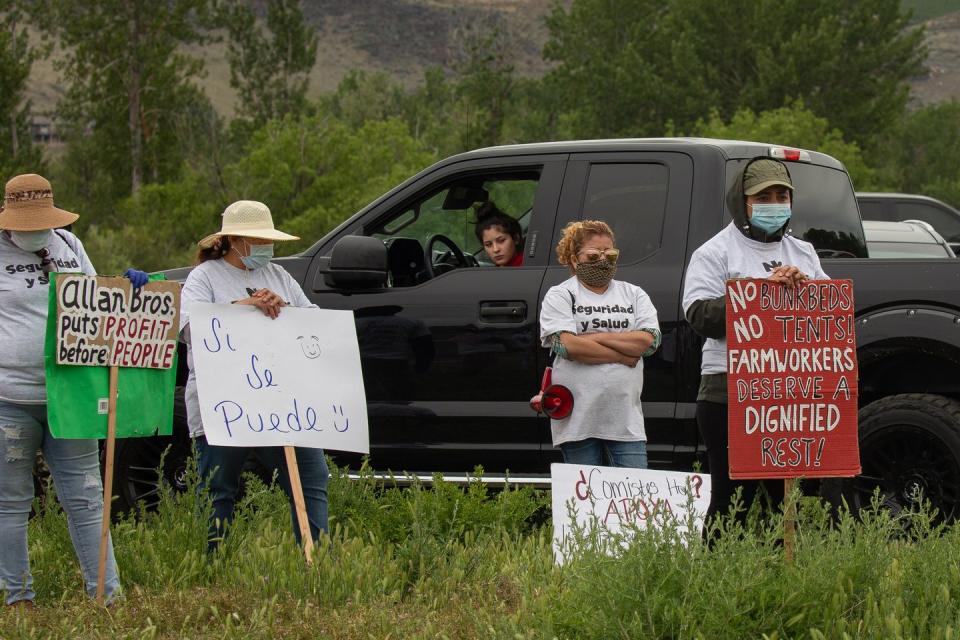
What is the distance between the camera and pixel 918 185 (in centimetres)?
7538

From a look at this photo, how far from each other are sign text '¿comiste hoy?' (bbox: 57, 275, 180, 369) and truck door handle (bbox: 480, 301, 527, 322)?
177 cm

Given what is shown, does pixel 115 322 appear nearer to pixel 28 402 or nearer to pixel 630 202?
pixel 28 402

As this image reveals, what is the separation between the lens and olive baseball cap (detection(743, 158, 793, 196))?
18.0ft

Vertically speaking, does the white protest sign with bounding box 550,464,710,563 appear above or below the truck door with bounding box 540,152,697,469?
below

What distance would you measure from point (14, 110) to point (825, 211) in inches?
1570

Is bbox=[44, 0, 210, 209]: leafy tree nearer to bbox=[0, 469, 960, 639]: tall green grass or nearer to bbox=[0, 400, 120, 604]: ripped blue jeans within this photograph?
bbox=[0, 469, 960, 639]: tall green grass

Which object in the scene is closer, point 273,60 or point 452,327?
point 452,327

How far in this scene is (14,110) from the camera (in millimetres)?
43344

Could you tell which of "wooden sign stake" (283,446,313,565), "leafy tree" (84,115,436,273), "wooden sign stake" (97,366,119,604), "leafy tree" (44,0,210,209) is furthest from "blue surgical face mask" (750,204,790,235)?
"leafy tree" (44,0,210,209)

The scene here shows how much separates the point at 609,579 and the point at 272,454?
2.33 metres

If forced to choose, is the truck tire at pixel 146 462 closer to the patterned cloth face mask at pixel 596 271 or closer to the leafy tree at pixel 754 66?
the patterned cloth face mask at pixel 596 271

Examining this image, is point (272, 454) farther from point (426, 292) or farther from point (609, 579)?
point (609, 579)

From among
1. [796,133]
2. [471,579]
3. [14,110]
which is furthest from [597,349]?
[796,133]

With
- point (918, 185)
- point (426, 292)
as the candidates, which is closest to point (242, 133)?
point (918, 185)
